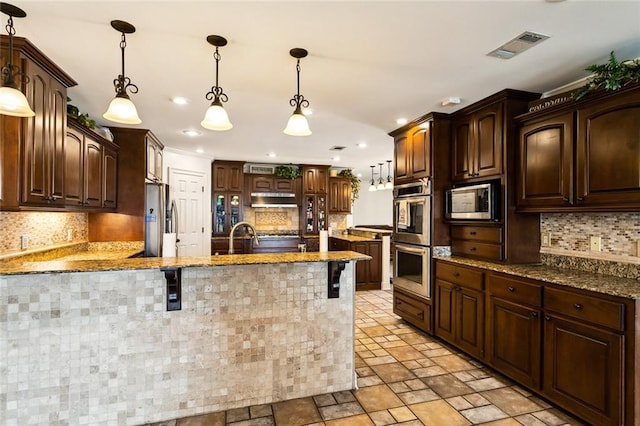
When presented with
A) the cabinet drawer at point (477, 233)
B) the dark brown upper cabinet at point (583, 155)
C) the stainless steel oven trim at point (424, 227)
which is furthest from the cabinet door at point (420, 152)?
the dark brown upper cabinet at point (583, 155)

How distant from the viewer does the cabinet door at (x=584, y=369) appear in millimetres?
2004

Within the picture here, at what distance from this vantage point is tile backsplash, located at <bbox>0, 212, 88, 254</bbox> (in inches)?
109

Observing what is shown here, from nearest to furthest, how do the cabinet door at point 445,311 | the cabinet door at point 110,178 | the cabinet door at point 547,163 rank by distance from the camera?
the cabinet door at point 547,163, the cabinet door at point 445,311, the cabinet door at point 110,178

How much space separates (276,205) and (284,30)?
525cm

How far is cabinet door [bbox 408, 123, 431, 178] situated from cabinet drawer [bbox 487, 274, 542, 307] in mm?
1371

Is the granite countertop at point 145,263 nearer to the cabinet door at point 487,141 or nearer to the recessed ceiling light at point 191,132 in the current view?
the cabinet door at point 487,141

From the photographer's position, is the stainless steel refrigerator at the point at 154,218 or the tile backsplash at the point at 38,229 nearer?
the tile backsplash at the point at 38,229

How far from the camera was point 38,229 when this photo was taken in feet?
10.6

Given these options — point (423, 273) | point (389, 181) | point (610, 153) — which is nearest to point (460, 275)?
point (423, 273)

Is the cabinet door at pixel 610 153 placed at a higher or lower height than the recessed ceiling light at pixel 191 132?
lower

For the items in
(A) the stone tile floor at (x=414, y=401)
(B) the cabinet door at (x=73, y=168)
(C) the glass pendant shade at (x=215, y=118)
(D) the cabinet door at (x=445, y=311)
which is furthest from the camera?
(D) the cabinet door at (x=445, y=311)

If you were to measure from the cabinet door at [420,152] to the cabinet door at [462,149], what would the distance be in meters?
0.27

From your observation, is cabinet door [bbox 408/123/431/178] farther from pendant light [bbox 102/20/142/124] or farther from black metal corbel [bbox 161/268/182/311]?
pendant light [bbox 102/20/142/124]

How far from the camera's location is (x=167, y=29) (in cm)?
205
